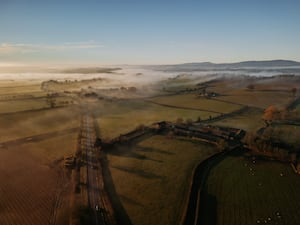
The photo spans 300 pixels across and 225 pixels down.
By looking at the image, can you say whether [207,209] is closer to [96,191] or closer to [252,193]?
[252,193]

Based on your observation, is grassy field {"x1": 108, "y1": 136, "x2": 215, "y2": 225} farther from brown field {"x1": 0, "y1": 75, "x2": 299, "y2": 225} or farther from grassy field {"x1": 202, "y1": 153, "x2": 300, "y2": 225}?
grassy field {"x1": 202, "y1": 153, "x2": 300, "y2": 225}

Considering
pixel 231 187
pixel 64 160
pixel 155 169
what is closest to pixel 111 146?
pixel 64 160

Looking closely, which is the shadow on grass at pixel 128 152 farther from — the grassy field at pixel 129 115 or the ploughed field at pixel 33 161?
the grassy field at pixel 129 115

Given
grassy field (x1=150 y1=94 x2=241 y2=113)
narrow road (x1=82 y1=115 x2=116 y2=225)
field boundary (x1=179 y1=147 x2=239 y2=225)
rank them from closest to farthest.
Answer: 1. field boundary (x1=179 y1=147 x2=239 y2=225)
2. narrow road (x1=82 y1=115 x2=116 y2=225)
3. grassy field (x1=150 y1=94 x2=241 y2=113)

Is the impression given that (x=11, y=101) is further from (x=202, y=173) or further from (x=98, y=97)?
(x=202, y=173)

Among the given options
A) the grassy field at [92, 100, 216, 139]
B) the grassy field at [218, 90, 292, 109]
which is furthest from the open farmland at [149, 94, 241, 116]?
the grassy field at [218, 90, 292, 109]

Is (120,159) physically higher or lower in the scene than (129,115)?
lower

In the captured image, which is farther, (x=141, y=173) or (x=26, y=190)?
(x=141, y=173)

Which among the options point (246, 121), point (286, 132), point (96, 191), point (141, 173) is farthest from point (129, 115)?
point (96, 191)
